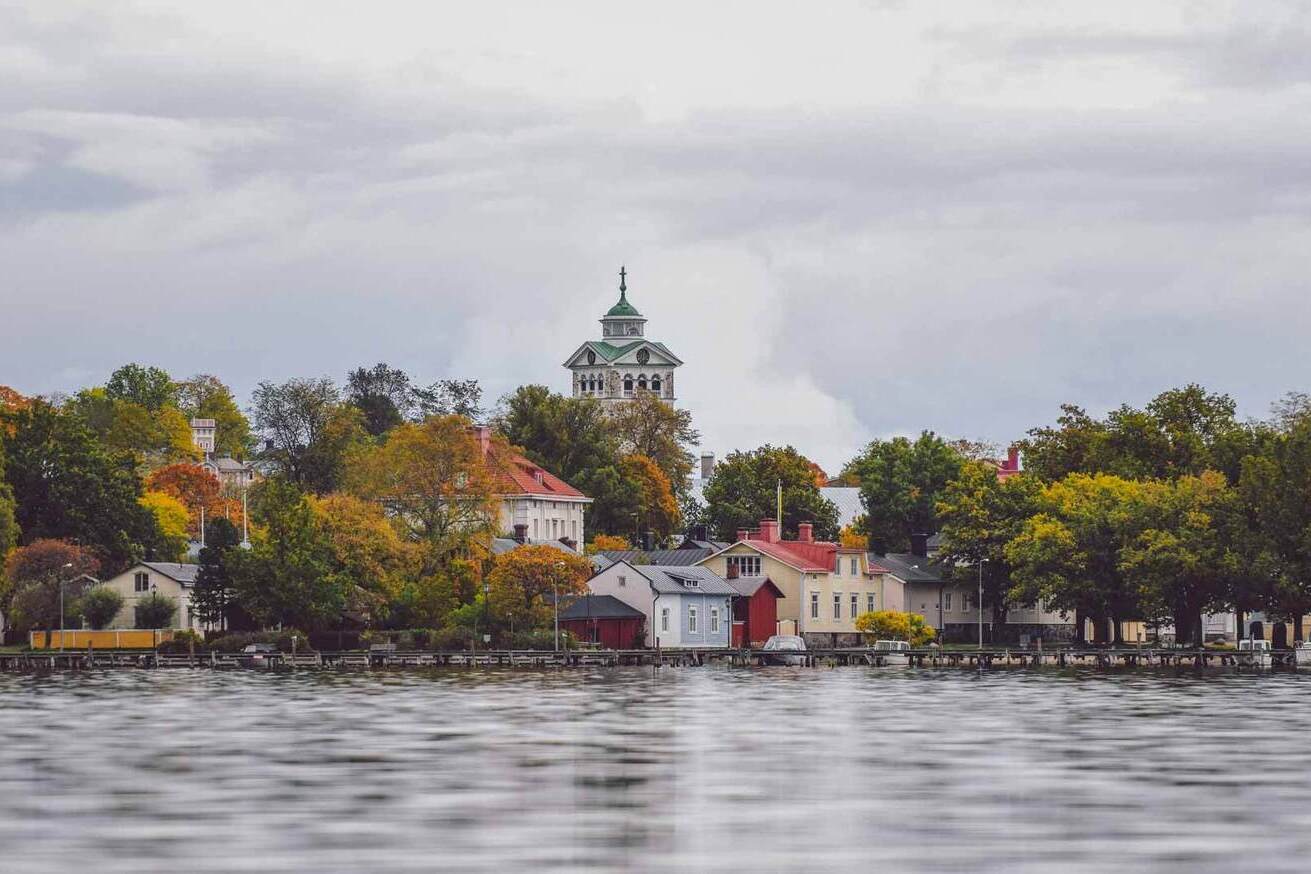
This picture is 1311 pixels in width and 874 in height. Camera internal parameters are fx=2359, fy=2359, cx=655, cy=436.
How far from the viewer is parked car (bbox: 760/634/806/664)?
4710 inches

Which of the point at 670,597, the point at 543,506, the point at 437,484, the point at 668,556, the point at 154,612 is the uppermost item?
the point at 543,506

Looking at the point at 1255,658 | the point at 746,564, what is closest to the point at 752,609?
the point at 746,564

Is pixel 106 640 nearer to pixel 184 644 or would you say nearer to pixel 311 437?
pixel 184 644

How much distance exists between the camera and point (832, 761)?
53.3 m

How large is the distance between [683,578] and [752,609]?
8959mm

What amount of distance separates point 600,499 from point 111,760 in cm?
12613

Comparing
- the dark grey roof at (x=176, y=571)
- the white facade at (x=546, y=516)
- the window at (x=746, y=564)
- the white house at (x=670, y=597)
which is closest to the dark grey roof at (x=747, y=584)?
the window at (x=746, y=564)

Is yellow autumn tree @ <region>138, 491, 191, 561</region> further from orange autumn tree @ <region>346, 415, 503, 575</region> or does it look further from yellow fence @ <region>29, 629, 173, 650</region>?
orange autumn tree @ <region>346, 415, 503, 575</region>

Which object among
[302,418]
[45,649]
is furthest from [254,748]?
[302,418]

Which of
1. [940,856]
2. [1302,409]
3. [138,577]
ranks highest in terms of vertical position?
[1302,409]

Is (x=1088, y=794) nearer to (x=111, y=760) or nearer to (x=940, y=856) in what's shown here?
(x=940, y=856)

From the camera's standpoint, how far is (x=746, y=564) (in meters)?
136

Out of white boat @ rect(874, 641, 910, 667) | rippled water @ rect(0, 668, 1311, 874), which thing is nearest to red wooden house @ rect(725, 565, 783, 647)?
white boat @ rect(874, 641, 910, 667)

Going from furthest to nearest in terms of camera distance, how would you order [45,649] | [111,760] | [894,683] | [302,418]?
[302,418]
[45,649]
[894,683]
[111,760]
